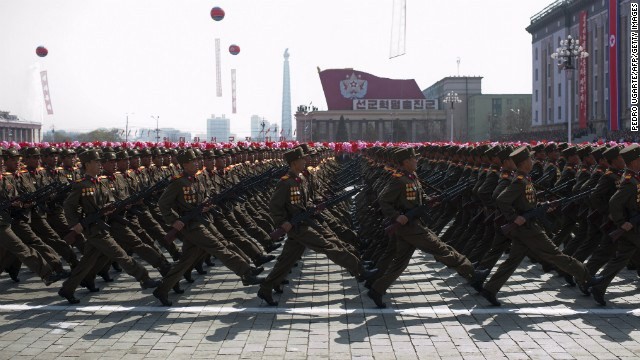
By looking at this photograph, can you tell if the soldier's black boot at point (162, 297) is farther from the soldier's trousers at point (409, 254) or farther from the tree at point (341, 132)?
the tree at point (341, 132)

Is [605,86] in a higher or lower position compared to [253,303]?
higher

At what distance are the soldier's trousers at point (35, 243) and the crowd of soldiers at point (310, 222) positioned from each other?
16mm

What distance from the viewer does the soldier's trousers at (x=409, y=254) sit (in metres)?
9.41

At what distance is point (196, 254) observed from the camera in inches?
386

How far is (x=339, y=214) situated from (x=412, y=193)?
692 centimetres

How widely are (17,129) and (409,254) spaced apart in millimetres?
136895

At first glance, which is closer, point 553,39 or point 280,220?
point 280,220

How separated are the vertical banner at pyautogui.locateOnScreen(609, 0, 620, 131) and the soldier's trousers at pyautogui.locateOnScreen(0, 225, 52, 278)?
52759 millimetres

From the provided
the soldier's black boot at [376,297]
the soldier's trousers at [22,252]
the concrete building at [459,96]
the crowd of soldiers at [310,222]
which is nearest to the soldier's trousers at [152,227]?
the crowd of soldiers at [310,222]

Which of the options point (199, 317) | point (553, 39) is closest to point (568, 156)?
point (199, 317)

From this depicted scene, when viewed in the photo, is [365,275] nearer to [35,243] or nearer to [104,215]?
[104,215]

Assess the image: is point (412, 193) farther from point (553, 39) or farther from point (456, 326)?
point (553, 39)

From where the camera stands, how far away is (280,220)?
959 centimetres

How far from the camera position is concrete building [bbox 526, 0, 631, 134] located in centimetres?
5706
